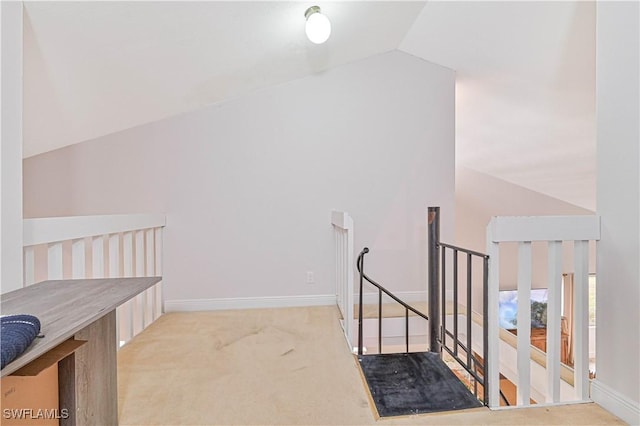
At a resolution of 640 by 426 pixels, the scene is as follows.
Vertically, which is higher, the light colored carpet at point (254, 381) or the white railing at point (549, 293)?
the white railing at point (549, 293)

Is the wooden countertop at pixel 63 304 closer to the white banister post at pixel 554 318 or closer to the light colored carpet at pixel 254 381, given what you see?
the light colored carpet at pixel 254 381

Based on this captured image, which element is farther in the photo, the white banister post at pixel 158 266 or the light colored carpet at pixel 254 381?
the white banister post at pixel 158 266

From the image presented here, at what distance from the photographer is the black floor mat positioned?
6.34 ft

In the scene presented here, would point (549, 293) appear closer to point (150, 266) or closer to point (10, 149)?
point (10, 149)

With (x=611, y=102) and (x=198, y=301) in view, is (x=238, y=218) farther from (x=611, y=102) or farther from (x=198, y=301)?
(x=611, y=102)

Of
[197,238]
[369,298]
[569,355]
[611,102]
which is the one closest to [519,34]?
[611,102]

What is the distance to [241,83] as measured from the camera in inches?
137

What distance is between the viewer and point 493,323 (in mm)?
1893

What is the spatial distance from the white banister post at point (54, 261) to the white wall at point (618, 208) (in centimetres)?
285

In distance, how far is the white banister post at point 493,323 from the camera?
1.89 meters

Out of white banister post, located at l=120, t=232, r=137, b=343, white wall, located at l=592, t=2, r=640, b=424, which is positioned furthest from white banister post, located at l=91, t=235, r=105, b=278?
white wall, located at l=592, t=2, r=640, b=424

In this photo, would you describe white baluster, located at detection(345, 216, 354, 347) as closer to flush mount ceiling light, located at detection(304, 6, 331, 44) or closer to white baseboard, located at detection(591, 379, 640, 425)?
flush mount ceiling light, located at detection(304, 6, 331, 44)

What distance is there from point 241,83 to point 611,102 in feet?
9.09

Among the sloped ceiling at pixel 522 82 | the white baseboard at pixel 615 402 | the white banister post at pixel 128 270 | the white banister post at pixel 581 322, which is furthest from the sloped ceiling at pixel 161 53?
the white baseboard at pixel 615 402
